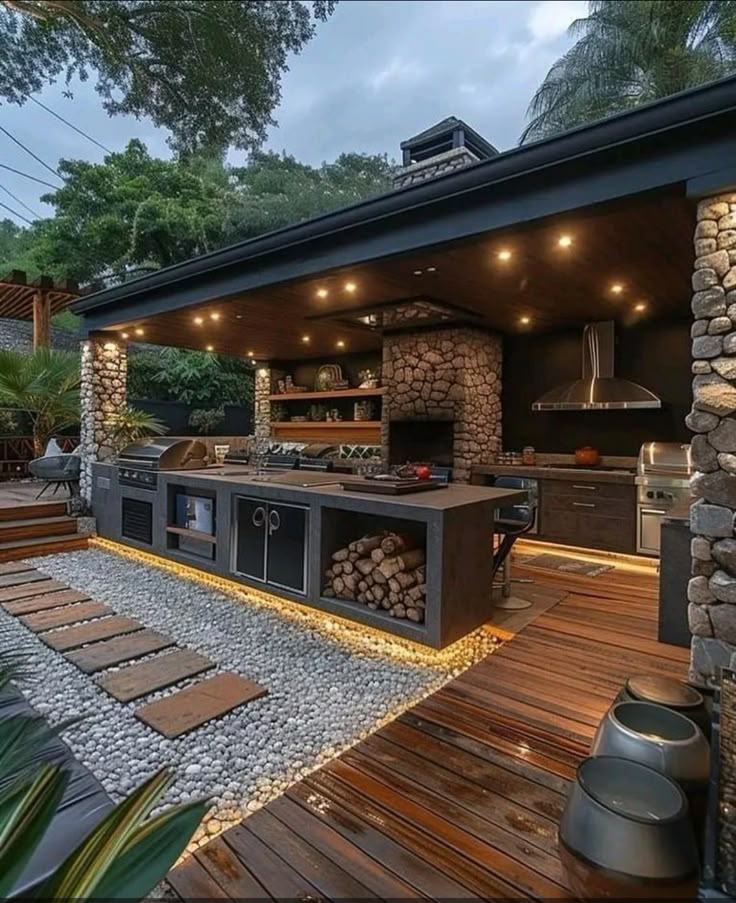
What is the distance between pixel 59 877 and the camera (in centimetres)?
80

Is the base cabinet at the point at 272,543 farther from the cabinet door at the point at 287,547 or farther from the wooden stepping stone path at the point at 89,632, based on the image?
the wooden stepping stone path at the point at 89,632

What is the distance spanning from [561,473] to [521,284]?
7.61ft

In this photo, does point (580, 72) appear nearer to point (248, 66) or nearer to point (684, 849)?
point (248, 66)

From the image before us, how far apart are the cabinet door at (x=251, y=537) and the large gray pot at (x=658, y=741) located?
295 centimetres

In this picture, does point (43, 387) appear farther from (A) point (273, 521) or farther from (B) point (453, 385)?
(B) point (453, 385)

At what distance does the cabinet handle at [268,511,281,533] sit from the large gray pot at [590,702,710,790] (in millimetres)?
2766

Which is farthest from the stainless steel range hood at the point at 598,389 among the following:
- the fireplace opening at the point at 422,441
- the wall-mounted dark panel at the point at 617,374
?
the fireplace opening at the point at 422,441

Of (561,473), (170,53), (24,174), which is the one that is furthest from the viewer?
(561,473)

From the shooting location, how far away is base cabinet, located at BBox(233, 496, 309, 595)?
385cm

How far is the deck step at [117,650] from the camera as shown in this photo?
3033 millimetres

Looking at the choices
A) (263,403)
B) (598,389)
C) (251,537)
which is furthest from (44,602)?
(263,403)

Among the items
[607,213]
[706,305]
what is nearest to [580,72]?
[607,213]

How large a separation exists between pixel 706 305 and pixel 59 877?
3.12 metres

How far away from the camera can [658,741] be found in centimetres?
154
